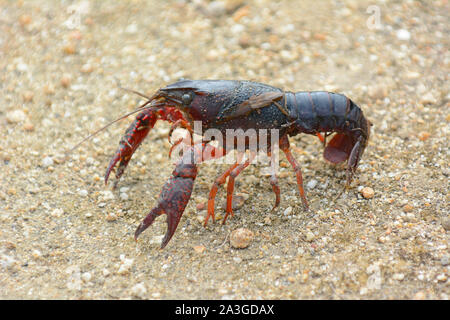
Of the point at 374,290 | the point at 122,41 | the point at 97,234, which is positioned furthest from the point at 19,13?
the point at 374,290

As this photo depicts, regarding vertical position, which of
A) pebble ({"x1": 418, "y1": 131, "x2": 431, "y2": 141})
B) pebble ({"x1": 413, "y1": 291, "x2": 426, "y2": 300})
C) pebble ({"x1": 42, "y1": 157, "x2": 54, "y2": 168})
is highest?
pebble ({"x1": 42, "y1": 157, "x2": 54, "y2": 168})

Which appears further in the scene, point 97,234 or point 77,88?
point 77,88

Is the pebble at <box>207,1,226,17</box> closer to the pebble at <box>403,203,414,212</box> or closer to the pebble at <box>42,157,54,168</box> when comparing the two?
the pebble at <box>42,157,54,168</box>

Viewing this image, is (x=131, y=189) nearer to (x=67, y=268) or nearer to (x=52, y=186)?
(x=52, y=186)

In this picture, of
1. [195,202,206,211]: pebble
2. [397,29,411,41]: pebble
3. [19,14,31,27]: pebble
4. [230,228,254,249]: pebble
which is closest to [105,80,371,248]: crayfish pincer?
[195,202,206,211]: pebble

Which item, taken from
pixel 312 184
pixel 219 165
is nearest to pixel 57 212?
pixel 219 165

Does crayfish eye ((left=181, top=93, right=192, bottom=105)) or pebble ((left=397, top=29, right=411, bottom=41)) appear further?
pebble ((left=397, top=29, right=411, bottom=41))
